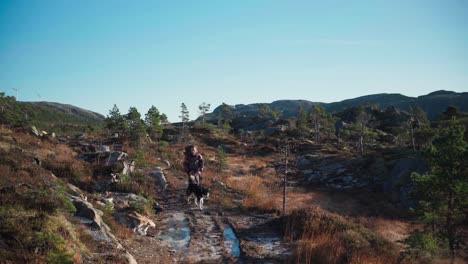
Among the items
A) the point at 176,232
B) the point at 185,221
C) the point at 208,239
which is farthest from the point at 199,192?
the point at 208,239

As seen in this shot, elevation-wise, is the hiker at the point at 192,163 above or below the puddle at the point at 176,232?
above

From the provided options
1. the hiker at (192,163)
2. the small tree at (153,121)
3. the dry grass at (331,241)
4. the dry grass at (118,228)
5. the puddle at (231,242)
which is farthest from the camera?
the small tree at (153,121)

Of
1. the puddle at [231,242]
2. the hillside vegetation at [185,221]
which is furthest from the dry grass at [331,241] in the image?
the puddle at [231,242]

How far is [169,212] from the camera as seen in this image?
13.9 m

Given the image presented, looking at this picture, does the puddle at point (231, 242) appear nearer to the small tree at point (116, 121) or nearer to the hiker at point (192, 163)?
→ the hiker at point (192, 163)

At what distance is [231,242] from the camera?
10227 millimetres

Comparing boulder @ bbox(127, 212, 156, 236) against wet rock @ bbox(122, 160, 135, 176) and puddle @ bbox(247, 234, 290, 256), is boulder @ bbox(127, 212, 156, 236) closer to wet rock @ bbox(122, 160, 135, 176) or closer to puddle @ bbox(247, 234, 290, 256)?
puddle @ bbox(247, 234, 290, 256)

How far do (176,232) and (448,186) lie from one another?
8843mm

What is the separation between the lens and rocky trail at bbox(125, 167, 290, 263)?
876 centimetres

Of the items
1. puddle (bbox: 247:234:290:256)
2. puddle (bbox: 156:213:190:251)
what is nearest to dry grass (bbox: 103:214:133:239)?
puddle (bbox: 156:213:190:251)

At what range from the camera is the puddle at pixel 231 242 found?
931cm

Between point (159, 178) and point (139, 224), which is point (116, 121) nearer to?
point (159, 178)

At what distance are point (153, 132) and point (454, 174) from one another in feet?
179

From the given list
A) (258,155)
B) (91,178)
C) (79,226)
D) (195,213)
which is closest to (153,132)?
(258,155)
